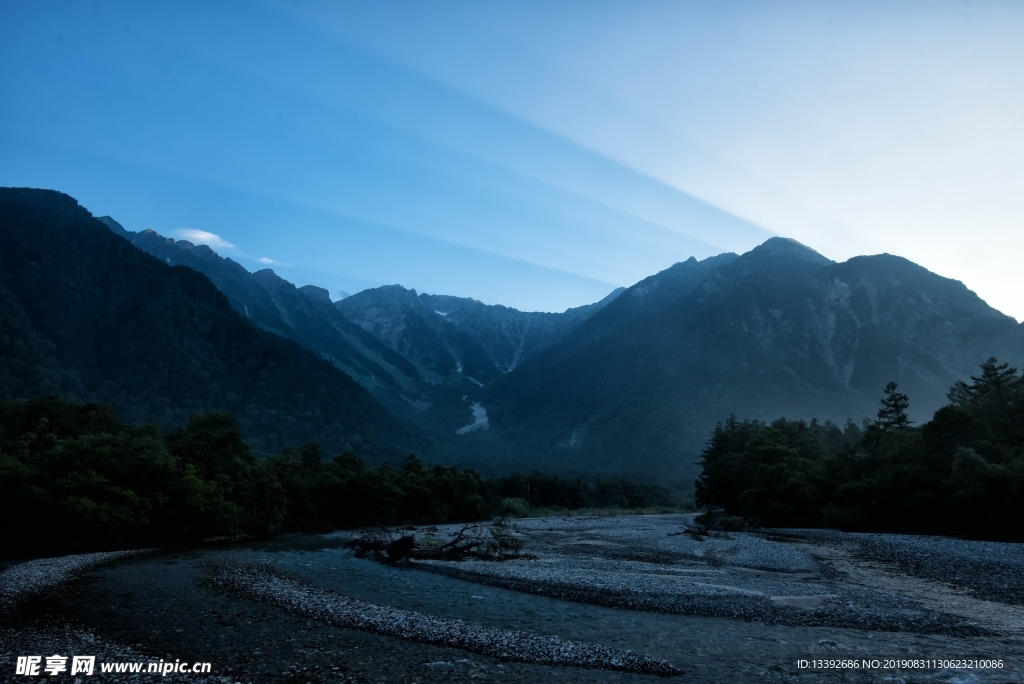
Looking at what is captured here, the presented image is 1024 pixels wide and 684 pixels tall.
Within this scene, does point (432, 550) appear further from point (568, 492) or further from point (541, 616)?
point (568, 492)

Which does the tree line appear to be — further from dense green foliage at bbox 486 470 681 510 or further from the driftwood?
dense green foliage at bbox 486 470 681 510

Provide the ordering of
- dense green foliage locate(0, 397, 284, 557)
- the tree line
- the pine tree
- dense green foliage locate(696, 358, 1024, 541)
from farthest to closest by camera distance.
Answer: the pine tree < dense green foliage locate(696, 358, 1024, 541) < the tree line < dense green foliage locate(0, 397, 284, 557)

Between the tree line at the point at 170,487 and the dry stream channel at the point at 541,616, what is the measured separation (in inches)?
276

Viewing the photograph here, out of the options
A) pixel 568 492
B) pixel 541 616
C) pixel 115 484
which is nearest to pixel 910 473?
pixel 541 616

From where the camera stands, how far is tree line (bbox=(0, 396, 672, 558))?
42938mm

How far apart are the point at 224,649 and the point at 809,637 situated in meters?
20.8

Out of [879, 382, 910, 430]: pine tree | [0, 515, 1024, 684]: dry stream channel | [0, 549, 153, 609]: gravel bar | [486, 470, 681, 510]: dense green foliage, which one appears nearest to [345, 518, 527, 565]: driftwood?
[0, 515, 1024, 684]: dry stream channel

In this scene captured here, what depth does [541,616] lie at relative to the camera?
81.2 ft

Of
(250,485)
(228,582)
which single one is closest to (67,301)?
(250,485)

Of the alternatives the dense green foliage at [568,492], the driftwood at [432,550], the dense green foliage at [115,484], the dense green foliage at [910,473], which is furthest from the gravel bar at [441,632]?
the dense green foliage at [568,492]

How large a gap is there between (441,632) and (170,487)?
1659 inches

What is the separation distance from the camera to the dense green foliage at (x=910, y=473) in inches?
1900

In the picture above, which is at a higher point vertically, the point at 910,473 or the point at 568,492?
the point at 910,473

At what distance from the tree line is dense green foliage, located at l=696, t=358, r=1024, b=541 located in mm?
51770
